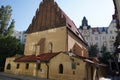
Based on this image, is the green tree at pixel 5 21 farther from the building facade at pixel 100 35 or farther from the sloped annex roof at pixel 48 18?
the building facade at pixel 100 35

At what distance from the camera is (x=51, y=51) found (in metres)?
26.9

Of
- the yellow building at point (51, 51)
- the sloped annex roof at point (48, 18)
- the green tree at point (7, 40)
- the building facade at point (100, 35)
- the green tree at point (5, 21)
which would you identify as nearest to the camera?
the yellow building at point (51, 51)

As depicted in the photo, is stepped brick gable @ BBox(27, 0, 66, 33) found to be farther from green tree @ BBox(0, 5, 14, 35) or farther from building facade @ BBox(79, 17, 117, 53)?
building facade @ BBox(79, 17, 117, 53)

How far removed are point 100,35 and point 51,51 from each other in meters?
39.1

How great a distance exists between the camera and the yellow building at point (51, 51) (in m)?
19.4

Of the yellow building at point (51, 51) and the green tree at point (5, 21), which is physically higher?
the green tree at point (5, 21)

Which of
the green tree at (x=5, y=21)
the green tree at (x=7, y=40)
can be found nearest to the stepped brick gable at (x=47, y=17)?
the green tree at (x=7, y=40)

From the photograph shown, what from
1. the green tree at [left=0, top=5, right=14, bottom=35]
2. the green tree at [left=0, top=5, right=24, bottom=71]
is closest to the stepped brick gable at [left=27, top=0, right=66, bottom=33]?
the green tree at [left=0, top=5, right=24, bottom=71]

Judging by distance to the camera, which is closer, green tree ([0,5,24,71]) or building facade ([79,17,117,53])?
green tree ([0,5,24,71])

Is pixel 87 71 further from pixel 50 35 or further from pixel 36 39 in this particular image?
pixel 36 39

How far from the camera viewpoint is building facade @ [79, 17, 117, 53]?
2304 inches

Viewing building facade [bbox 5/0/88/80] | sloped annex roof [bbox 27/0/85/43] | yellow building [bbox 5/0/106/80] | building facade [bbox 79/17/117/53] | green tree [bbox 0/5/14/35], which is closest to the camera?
yellow building [bbox 5/0/106/80]

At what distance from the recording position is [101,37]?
6106 centimetres

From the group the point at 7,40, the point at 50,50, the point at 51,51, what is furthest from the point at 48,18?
the point at 7,40
